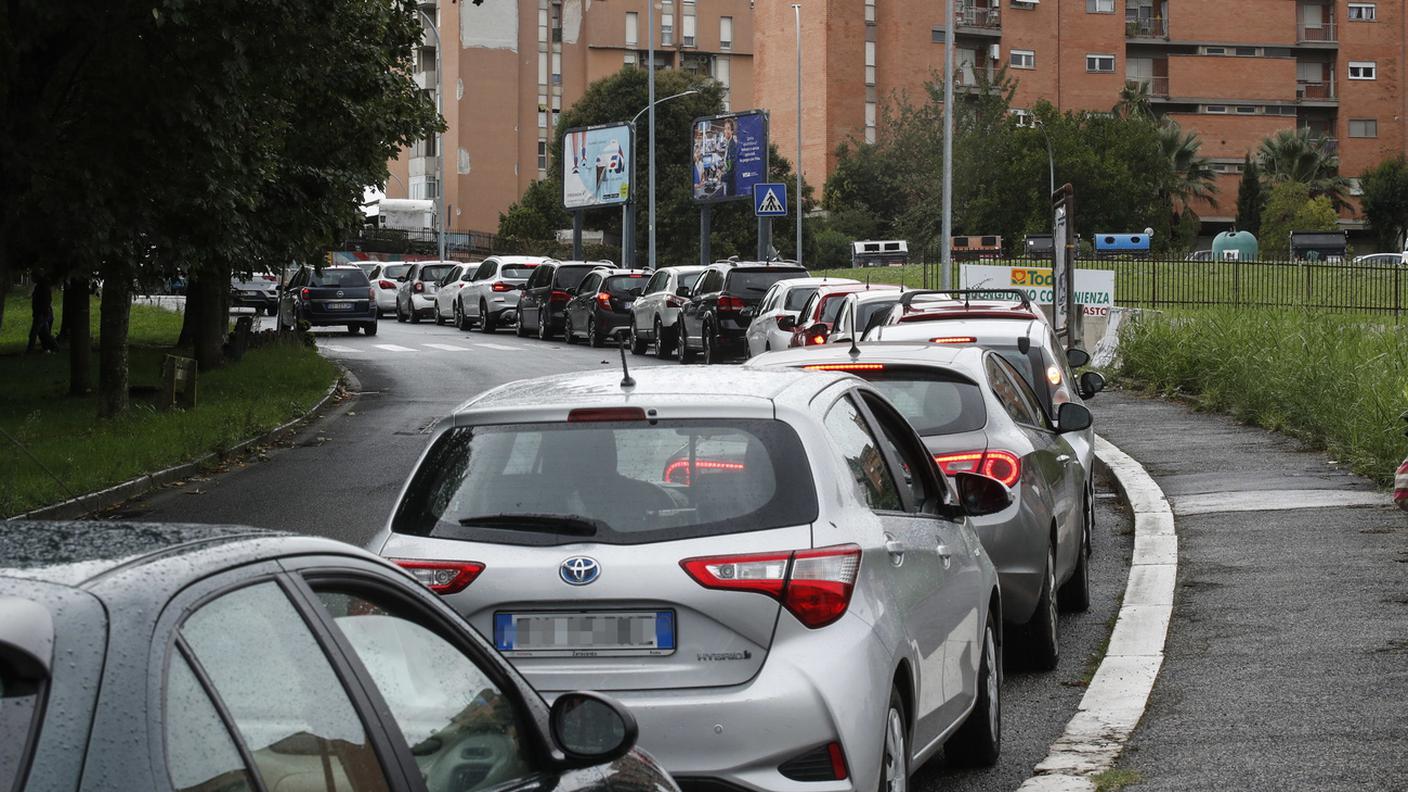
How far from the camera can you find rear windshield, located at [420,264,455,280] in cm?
5697

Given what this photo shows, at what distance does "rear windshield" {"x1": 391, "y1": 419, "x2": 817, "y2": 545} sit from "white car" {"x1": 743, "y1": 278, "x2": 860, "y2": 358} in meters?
22.2

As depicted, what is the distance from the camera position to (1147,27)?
101 metres

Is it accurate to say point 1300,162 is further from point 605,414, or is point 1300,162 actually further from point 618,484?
point 618,484

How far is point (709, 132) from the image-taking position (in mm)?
60469

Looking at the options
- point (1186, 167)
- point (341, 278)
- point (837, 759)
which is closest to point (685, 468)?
point (837, 759)

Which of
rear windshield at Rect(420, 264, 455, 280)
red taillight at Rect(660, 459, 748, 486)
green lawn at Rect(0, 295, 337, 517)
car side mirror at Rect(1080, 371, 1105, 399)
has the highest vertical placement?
rear windshield at Rect(420, 264, 455, 280)

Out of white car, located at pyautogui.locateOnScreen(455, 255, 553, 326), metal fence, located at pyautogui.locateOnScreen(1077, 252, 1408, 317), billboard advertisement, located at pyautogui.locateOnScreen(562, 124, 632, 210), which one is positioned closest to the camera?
metal fence, located at pyautogui.locateOnScreen(1077, 252, 1408, 317)

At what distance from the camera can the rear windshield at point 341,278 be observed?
45.8 meters

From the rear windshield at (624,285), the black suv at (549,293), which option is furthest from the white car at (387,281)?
the rear windshield at (624,285)

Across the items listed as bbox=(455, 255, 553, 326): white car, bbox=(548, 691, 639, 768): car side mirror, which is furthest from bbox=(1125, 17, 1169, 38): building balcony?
bbox=(548, 691, 639, 768): car side mirror

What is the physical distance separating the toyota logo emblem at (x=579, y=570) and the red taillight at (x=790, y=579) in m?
0.24

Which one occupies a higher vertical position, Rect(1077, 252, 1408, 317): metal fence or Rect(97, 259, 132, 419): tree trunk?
Rect(1077, 252, 1408, 317): metal fence

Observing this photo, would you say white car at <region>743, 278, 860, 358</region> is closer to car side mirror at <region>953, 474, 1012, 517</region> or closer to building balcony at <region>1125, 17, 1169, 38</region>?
car side mirror at <region>953, 474, 1012, 517</region>

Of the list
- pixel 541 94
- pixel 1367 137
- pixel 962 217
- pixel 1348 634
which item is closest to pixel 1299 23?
pixel 1367 137
